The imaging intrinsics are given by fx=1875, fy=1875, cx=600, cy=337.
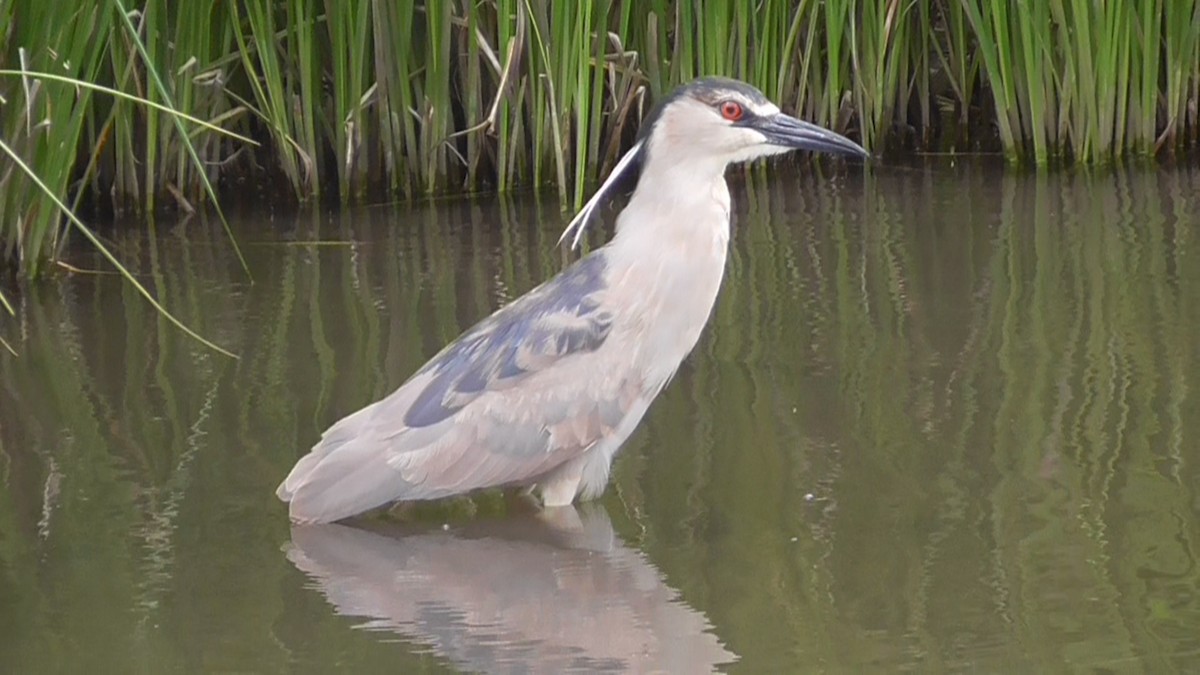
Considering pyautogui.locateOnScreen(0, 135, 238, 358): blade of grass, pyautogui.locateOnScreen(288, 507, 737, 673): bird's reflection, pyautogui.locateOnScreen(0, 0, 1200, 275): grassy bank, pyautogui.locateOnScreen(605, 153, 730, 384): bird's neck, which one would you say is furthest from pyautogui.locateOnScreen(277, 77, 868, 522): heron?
pyautogui.locateOnScreen(0, 0, 1200, 275): grassy bank

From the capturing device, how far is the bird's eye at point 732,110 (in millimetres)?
4871

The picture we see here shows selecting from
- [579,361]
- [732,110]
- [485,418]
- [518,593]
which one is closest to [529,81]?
[732,110]

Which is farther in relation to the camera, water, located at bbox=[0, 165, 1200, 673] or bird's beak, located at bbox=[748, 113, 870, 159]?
bird's beak, located at bbox=[748, 113, 870, 159]

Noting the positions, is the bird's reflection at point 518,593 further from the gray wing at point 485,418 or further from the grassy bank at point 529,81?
the grassy bank at point 529,81

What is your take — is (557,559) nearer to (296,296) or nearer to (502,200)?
(296,296)

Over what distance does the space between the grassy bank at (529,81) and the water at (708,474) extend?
2.14 feet

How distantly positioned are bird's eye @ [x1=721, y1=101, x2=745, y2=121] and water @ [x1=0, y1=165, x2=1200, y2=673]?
801 millimetres

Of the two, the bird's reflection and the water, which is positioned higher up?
the water

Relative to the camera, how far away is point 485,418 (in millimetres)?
4594

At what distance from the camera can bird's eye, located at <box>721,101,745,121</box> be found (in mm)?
4871

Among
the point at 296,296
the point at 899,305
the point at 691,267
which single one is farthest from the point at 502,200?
the point at 691,267

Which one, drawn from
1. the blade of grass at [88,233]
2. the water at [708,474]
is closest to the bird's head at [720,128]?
the water at [708,474]

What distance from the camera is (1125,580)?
12.4 ft

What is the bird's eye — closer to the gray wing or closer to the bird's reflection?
the gray wing
